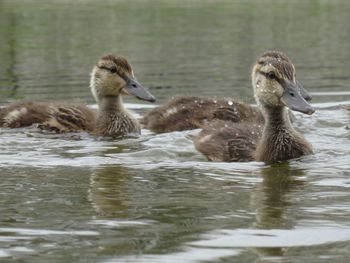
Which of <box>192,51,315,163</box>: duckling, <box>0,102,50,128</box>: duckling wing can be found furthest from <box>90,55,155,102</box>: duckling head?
<box>192,51,315,163</box>: duckling

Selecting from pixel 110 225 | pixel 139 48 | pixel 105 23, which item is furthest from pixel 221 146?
pixel 105 23

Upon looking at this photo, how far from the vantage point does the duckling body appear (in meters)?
9.70

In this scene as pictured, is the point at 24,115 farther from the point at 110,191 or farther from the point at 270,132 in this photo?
the point at 110,191

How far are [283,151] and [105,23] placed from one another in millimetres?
19836

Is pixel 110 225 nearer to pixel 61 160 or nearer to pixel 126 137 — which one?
pixel 61 160

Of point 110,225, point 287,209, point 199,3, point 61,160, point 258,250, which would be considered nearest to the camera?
point 258,250

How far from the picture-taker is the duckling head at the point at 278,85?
8.02 metres

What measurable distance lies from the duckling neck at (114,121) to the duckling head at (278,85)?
2.04 meters

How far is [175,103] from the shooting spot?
10078 millimetres

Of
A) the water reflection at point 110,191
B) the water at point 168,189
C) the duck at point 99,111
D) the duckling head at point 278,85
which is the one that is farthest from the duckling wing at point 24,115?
the duckling head at point 278,85

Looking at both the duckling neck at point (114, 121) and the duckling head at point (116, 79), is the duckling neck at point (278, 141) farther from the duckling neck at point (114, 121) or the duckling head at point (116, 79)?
the duckling head at point (116, 79)

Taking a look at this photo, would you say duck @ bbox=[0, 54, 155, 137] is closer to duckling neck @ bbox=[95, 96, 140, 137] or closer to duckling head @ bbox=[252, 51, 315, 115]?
duckling neck @ bbox=[95, 96, 140, 137]

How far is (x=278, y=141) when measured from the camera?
8.11 metres

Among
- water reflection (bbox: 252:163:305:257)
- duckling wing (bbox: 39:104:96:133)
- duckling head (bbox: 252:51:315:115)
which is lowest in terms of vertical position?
water reflection (bbox: 252:163:305:257)
